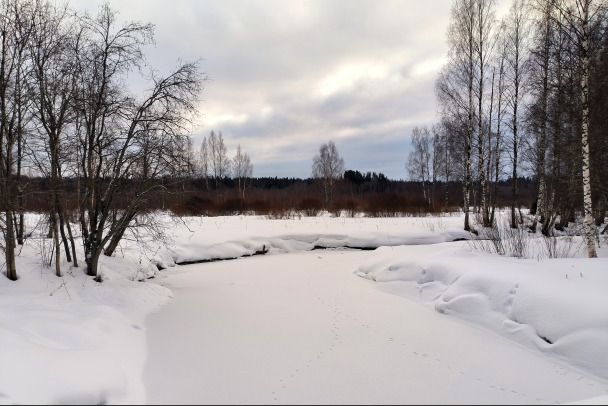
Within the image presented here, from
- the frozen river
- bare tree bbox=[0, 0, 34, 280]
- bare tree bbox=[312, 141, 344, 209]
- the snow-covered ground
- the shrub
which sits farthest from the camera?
bare tree bbox=[312, 141, 344, 209]

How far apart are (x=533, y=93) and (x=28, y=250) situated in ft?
67.5

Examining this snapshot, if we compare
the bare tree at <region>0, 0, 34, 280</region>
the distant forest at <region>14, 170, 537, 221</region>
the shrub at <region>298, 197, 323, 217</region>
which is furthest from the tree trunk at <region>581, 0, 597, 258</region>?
the shrub at <region>298, 197, 323, 217</region>

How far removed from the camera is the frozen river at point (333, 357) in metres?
3.58

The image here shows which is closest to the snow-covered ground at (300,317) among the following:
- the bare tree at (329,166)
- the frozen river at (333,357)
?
the frozen river at (333,357)

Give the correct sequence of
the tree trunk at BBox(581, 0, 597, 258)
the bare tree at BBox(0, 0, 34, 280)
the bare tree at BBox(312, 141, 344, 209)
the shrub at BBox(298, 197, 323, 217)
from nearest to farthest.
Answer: the bare tree at BBox(0, 0, 34, 280), the tree trunk at BBox(581, 0, 597, 258), the shrub at BBox(298, 197, 323, 217), the bare tree at BBox(312, 141, 344, 209)

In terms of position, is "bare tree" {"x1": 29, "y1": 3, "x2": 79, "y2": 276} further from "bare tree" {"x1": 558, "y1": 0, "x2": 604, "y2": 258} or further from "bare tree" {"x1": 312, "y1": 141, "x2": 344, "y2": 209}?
"bare tree" {"x1": 312, "y1": 141, "x2": 344, "y2": 209}

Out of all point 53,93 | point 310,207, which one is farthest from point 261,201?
point 53,93

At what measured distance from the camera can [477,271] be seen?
6836 mm

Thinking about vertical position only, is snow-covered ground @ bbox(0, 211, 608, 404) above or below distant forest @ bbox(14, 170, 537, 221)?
below

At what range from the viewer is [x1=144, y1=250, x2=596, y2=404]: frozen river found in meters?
3.58

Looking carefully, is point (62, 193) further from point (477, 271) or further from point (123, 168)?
point (477, 271)

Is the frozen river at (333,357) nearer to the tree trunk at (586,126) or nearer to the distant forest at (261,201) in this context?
the distant forest at (261,201)

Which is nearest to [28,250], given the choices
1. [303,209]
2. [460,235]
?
[460,235]

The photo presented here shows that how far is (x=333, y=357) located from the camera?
451 centimetres
